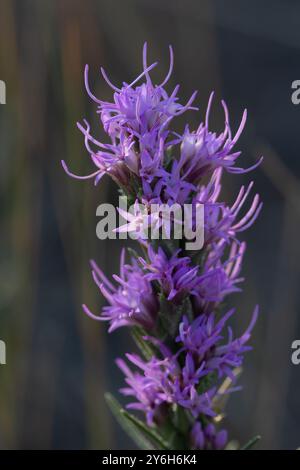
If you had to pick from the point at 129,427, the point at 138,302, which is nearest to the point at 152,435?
the point at 129,427

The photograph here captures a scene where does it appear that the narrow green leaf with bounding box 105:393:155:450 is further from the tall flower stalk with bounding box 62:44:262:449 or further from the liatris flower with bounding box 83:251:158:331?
the liatris flower with bounding box 83:251:158:331

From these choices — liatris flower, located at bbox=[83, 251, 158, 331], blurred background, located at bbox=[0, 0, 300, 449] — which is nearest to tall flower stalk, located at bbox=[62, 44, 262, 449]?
liatris flower, located at bbox=[83, 251, 158, 331]

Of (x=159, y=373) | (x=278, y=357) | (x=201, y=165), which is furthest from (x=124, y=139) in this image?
(x=278, y=357)

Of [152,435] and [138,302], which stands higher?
[138,302]

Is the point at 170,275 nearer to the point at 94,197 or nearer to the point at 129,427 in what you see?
the point at 129,427

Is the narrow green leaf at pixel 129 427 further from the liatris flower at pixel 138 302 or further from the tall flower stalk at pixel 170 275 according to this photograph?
the liatris flower at pixel 138 302

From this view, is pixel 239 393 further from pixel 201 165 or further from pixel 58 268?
pixel 201 165
